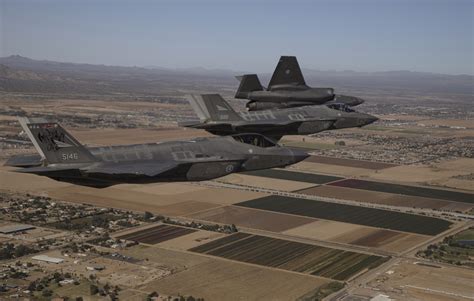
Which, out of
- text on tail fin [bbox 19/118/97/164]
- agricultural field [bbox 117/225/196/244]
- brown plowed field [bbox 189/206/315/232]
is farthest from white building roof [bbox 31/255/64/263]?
text on tail fin [bbox 19/118/97/164]

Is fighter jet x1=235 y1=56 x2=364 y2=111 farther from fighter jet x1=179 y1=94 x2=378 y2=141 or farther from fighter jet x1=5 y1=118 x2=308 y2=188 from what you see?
fighter jet x1=5 y1=118 x2=308 y2=188

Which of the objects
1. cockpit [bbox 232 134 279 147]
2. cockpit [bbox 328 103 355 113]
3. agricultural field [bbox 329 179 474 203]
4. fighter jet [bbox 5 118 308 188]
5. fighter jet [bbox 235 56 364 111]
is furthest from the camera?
agricultural field [bbox 329 179 474 203]

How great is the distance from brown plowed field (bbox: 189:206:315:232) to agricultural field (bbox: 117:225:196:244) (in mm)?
6517

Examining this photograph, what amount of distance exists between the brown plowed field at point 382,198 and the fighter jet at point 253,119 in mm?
51063

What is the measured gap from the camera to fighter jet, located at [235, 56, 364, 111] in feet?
171

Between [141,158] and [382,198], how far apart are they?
231 feet

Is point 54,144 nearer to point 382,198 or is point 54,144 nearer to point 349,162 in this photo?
point 382,198

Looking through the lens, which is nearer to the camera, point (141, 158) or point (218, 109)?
point (141, 158)

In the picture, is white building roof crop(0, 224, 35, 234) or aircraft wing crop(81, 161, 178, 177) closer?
aircraft wing crop(81, 161, 178, 177)

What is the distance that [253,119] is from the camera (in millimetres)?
47469

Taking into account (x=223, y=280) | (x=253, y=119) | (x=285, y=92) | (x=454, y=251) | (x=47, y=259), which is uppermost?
(x=285, y=92)

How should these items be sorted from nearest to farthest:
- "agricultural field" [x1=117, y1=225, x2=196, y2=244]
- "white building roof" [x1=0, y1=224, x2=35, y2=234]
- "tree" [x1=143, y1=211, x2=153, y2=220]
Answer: "agricultural field" [x1=117, y1=225, x2=196, y2=244]
"white building roof" [x1=0, y1=224, x2=35, y2=234]
"tree" [x1=143, y1=211, x2=153, y2=220]

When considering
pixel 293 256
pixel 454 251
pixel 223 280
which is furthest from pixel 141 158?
pixel 454 251


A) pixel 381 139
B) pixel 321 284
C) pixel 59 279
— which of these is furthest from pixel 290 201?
pixel 381 139
